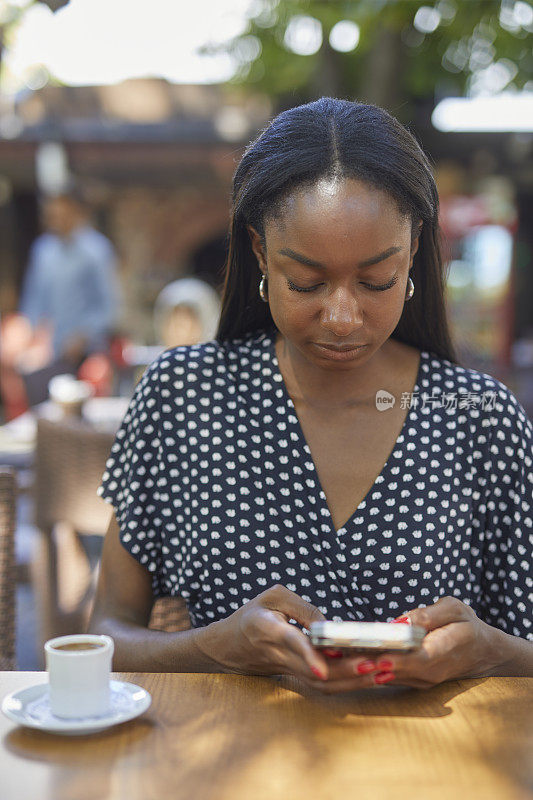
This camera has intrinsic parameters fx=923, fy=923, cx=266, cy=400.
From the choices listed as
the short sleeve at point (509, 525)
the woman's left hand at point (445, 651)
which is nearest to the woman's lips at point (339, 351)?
the short sleeve at point (509, 525)

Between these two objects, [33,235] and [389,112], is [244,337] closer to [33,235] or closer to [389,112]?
[389,112]

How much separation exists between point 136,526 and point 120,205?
1195 centimetres

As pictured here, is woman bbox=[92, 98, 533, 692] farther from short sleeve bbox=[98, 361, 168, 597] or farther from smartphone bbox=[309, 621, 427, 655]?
smartphone bbox=[309, 621, 427, 655]

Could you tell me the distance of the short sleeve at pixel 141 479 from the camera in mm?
1790

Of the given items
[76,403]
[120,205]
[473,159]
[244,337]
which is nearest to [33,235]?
[120,205]

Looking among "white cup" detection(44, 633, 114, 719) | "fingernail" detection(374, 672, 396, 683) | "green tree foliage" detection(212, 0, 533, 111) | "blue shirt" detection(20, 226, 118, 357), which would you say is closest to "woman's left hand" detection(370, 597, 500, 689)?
"fingernail" detection(374, 672, 396, 683)

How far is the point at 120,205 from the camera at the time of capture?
13195 mm

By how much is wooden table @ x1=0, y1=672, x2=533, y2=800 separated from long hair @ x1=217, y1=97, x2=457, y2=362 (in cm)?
80

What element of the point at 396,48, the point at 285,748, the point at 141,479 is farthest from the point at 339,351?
the point at 396,48

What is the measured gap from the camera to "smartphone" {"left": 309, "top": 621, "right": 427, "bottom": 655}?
3.95 ft

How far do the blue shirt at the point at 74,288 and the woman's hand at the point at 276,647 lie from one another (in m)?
5.70

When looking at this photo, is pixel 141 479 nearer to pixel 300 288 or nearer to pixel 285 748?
pixel 300 288

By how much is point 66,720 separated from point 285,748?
29 centimetres

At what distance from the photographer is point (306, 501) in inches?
68.1
